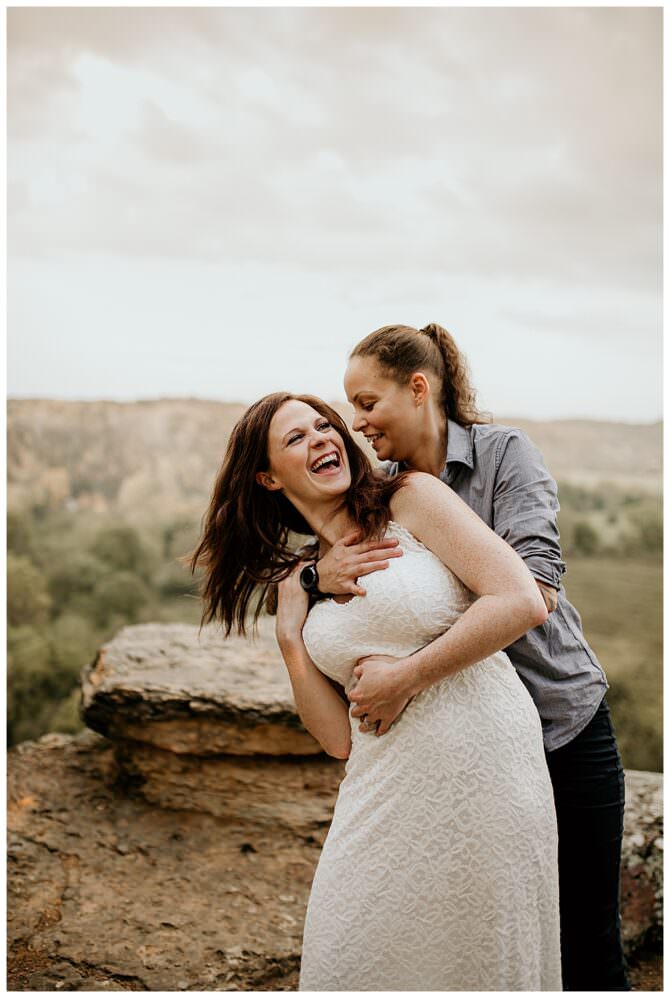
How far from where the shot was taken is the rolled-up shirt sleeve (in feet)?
5.43

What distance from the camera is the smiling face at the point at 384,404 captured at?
1.85 m

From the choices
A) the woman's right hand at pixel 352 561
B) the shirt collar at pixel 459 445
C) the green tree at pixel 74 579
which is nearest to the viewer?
the woman's right hand at pixel 352 561

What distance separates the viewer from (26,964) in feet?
8.07

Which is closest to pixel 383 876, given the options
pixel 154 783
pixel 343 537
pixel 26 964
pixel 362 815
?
pixel 362 815

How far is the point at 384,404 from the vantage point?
1839mm

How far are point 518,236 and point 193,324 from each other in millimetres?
1722

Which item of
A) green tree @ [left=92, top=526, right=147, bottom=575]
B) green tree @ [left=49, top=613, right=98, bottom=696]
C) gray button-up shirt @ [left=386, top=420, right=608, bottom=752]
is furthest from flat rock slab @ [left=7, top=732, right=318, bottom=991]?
green tree @ [left=92, top=526, right=147, bottom=575]

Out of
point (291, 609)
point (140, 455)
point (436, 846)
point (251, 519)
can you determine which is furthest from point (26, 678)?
point (436, 846)

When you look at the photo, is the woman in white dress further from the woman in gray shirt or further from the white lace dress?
the woman in gray shirt

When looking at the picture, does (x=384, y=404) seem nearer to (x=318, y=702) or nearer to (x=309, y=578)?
(x=309, y=578)

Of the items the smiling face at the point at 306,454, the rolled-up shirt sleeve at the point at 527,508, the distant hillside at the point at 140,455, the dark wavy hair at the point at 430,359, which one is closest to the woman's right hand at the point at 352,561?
the smiling face at the point at 306,454

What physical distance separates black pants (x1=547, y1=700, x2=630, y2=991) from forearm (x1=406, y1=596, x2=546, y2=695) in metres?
0.50

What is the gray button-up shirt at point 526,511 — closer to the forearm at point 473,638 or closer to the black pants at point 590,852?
the black pants at point 590,852

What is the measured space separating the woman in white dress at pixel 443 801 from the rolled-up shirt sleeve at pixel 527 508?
140 millimetres
